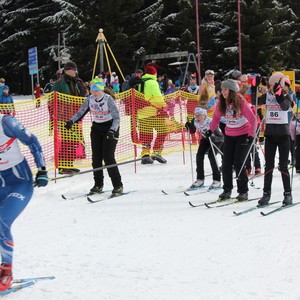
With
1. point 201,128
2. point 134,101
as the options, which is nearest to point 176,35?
point 134,101

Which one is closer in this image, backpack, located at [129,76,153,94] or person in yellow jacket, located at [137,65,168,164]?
person in yellow jacket, located at [137,65,168,164]

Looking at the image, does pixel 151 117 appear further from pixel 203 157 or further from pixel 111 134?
pixel 111 134

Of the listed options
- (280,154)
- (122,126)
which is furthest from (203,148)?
(122,126)

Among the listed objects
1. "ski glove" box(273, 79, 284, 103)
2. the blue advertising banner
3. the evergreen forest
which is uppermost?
the evergreen forest

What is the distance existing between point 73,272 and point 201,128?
4.44 meters

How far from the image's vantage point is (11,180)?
177 inches

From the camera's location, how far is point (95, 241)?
588 cm

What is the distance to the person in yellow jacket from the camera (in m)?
11.6

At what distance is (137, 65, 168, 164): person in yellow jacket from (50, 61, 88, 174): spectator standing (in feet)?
4.65

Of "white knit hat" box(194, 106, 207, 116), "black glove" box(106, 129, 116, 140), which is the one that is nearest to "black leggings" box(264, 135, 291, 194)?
"white knit hat" box(194, 106, 207, 116)

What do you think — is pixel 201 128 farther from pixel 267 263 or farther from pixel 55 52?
pixel 55 52

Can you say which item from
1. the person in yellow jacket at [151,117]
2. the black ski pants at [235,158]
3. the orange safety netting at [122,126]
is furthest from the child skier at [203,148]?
the person in yellow jacket at [151,117]

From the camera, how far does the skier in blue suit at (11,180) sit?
4395mm

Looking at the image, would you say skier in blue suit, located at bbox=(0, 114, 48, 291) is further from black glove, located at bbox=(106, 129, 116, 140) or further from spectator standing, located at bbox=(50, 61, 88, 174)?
spectator standing, located at bbox=(50, 61, 88, 174)
